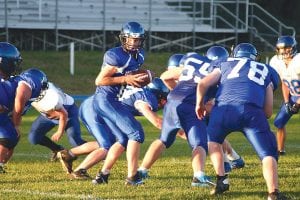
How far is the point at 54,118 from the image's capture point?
11.5m

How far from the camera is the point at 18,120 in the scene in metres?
10.3

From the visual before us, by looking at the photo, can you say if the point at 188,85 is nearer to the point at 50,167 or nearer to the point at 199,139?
the point at 199,139

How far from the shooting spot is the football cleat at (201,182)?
9627mm

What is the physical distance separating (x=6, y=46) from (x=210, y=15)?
20.7m

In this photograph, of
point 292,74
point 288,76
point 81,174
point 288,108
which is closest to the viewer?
point 81,174

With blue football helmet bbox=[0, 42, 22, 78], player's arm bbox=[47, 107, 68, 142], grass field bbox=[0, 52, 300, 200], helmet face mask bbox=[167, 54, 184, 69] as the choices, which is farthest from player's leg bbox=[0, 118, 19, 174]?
helmet face mask bbox=[167, 54, 184, 69]

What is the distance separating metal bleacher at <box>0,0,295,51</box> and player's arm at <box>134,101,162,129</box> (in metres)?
17.1

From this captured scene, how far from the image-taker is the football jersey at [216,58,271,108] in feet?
28.9

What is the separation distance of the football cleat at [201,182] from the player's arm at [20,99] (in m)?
2.00

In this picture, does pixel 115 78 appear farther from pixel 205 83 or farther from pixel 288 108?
pixel 288 108

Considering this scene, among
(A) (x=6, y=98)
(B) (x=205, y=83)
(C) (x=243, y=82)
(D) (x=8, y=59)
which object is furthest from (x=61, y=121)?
(C) (x=243, y=82)

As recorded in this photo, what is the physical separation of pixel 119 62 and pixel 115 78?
17 centimetres

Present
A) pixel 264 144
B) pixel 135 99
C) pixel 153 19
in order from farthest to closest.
→ 1. pixel 153 19
2. pixel 135 99
3. pixel 264 144

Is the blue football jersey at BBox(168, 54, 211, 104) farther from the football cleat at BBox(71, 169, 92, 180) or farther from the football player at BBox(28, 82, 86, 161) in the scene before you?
the football player at BBox(28, 82, 86, 161)
